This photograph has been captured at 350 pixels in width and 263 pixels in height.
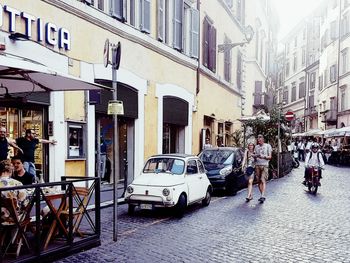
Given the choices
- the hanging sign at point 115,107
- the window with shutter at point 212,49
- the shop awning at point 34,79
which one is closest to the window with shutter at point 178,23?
the window with shutter at point 212,49

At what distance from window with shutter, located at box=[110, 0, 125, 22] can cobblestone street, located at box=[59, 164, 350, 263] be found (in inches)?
218

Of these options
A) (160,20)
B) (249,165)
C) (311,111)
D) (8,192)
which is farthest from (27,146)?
(311,111)

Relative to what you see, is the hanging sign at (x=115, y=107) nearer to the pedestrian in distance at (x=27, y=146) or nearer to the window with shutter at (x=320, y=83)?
the pedestrian in distance at (x=27, y=146)

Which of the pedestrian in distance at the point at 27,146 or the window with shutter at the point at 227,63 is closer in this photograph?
the pedestrian in distance at the point at 27,146

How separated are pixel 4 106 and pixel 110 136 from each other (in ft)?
16.4

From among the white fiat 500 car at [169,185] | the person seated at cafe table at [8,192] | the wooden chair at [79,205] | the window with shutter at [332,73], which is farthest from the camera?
the window with shutter at [332,73]

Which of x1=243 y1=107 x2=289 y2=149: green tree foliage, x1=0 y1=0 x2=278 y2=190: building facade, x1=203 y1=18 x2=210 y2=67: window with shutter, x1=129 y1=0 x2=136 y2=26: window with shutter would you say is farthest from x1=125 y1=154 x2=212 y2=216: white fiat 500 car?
x1=203 y1=18 x2=210 y2=67: window with shutter

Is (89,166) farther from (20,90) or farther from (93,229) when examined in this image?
(93,229)

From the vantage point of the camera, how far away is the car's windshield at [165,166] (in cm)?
982

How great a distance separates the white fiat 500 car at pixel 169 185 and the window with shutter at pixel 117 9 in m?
4.64

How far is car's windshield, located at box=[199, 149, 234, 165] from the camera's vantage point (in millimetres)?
13477

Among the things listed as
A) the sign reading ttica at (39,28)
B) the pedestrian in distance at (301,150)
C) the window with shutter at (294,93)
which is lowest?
the pedestrian in distance at (301,150)

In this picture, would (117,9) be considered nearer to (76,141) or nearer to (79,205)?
(76,141)

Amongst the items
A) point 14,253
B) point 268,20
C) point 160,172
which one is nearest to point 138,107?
point 160,172
